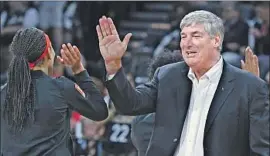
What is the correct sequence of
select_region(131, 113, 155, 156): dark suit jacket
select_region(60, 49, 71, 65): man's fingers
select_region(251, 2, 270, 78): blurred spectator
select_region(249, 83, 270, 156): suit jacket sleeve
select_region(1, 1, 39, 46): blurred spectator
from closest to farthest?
1. select_region(249, 83, 270, 156): suit jacket sleeve
2. select_region(60, 49, 71, 65): man's fingers
3. select_region(131, 113, 155, 156): dark suit jacket
4. select_region(251, 2, 270, 78): blurred spectator
5. select_region(1, 1, 39, 46): blurred spectator

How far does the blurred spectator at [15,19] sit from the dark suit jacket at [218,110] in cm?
944

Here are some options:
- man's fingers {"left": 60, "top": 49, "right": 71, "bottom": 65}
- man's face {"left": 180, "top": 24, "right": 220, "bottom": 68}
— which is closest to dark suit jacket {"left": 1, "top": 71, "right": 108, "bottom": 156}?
man's fingers {"left": 60, "top": 49, "right": 71, "bottom": 65}

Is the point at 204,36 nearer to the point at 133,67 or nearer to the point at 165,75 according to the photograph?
the point at 165,75

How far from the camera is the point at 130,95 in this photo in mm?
4805

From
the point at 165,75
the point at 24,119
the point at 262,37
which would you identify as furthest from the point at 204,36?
the point at 262,37

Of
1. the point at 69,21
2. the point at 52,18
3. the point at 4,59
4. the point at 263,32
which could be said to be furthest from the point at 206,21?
the point at 69,21

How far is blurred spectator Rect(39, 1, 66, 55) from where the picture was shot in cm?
1480

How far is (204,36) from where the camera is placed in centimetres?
481

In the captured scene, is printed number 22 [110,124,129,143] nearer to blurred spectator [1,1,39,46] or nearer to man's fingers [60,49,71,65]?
man's fingers [60,49,71,65]

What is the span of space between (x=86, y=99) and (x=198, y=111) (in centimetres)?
73

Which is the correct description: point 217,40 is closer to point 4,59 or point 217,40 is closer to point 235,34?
point 235,34

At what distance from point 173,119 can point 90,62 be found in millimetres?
9902

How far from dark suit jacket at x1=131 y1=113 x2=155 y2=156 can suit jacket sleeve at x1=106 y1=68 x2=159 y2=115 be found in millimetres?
654

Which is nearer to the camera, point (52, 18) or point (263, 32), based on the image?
point (263, 32)
